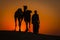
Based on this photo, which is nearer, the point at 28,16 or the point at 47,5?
the point at 28,16

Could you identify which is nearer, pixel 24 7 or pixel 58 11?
pixel 24 7

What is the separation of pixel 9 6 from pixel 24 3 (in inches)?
32.0

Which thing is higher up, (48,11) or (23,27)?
(48,11)

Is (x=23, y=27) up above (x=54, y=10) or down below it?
below

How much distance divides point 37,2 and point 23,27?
5.01ft

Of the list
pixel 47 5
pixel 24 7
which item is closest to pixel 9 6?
pixel 24 7

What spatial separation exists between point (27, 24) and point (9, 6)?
59.1 inches

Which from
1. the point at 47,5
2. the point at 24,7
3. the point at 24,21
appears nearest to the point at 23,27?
the point at 24,21

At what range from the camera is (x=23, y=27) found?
954 cm

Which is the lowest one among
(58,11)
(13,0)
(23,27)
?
(23,27)

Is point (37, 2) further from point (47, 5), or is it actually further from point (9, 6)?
point (9, 6)

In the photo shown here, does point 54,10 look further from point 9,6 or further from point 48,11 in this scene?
point 9,6

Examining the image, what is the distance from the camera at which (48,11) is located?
9.92 m

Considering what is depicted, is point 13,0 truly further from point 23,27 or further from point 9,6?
point 23,27
